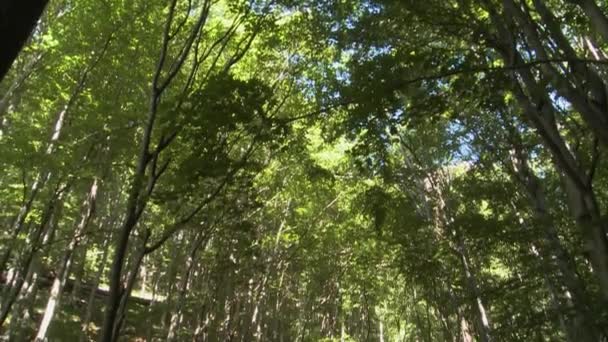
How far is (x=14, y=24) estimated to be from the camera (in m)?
0.88

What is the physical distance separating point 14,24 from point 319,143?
49.6 feet

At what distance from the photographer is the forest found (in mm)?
4418

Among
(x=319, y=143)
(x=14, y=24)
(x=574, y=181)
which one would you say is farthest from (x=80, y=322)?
(x=14, y=24)

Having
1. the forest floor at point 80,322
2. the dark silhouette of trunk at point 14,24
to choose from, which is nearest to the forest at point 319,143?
the dark silhouette of trunk at point 14,24

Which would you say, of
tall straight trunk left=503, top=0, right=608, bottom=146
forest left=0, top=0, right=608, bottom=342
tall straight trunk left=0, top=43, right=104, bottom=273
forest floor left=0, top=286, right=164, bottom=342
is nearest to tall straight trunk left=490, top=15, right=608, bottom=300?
forest left=0, top=0, right=608, bottom=342

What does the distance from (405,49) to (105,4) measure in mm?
7124

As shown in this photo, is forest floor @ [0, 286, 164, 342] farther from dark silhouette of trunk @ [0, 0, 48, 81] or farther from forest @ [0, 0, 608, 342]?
dark silhouette of trunk @ [0, 0, 48, 81]

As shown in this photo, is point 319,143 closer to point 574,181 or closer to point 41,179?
point 41,179

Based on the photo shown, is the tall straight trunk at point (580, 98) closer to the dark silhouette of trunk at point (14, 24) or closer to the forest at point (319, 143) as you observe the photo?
the forest at point (319, 143)

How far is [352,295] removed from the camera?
25.2m

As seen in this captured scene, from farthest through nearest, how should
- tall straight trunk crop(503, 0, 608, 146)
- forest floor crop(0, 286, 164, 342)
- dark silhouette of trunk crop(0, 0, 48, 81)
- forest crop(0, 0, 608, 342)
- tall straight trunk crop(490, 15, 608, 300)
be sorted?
forest floor crop(0, 286, 164, 342), forest crop(0, 0, 608, 342), tall straight trunk crop(490, 15, 608, 300), tall straight trunk crop(503, 0, 608, 146), dark silhouette of trunk crop(0, 0, 48, 81)

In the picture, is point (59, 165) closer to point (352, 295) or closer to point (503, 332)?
point (503, 332)

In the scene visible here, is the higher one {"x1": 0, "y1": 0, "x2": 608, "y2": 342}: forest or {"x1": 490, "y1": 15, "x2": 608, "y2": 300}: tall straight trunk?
{"x1": 0, "y1": 0, "x2": 608, "y2": 342}: forest

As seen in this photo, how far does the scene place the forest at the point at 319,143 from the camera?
4418 millimetres
